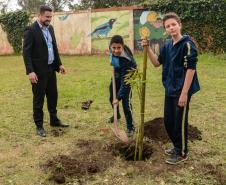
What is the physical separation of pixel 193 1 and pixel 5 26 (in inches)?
459

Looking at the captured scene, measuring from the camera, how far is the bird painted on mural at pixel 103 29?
2047cm

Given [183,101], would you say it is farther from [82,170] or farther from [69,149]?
[69,149]

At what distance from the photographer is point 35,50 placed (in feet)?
20.4

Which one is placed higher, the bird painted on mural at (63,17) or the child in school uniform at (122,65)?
the bird painted on mural at (63,17)

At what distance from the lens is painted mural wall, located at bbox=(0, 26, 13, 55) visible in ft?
79.6

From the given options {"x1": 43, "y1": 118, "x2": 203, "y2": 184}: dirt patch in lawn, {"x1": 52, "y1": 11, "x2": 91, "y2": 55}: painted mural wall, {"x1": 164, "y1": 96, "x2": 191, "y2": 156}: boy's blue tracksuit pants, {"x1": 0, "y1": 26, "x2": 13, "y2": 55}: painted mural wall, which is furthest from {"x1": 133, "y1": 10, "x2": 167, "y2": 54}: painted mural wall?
{"x1": 164, "y1": 96, "x2": 191, "y2": 156}: boy's blue tracksuit pants

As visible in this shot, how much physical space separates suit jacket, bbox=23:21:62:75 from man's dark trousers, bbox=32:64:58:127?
5.9 inches

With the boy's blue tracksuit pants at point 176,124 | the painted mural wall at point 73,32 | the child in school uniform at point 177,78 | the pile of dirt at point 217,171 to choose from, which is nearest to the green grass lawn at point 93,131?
the pile of dirt at point 217,171

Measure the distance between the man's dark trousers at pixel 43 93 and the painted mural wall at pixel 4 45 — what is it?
18.2m

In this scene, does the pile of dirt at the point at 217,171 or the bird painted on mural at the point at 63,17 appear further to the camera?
the bird painted on mural at the point at 63,17

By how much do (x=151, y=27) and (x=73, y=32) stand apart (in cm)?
463

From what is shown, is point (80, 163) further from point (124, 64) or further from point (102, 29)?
point (102, 29)

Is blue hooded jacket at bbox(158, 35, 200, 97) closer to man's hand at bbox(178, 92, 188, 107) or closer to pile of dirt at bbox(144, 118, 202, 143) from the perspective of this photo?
man's hand at bbox(178, 92, 188, 107)

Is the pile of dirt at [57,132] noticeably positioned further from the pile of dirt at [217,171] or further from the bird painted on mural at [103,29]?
the bird painted on mural at [103,29]
